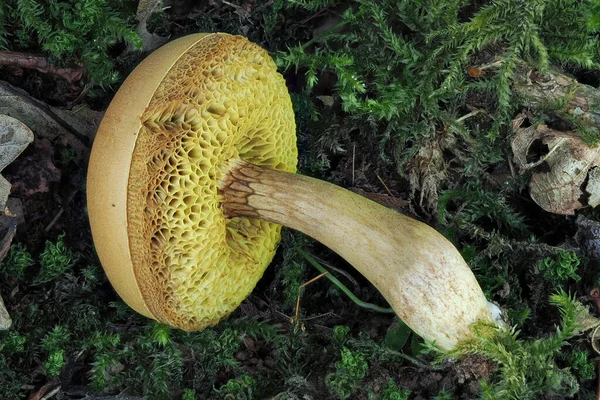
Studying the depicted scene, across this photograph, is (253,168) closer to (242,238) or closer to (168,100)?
(242,238)

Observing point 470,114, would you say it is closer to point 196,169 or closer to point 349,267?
point 349,267

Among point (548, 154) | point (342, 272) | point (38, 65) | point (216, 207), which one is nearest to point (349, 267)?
point (342, 272)

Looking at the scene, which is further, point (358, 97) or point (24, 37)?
point (358, 97)

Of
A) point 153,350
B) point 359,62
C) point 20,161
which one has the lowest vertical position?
point 153,350

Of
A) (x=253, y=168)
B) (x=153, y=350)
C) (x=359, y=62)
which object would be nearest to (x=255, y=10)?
(x=359, y=62)

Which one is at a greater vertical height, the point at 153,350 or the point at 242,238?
the point at 242,238

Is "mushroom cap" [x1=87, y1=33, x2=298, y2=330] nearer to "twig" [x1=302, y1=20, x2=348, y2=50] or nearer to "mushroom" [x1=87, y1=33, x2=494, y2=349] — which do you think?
"mushroom" [x1=87, y1=33, x2=494, y2=349]
